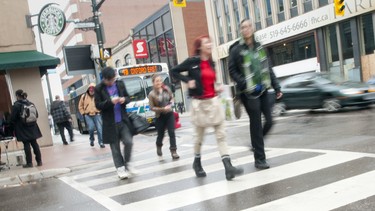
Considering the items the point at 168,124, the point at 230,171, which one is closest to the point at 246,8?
the point at 168,124

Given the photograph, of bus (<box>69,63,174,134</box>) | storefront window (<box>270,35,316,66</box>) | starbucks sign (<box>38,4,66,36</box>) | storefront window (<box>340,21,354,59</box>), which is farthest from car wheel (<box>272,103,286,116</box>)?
storefront window (<box>270,35,316,66</box>)

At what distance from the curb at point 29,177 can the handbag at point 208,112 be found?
12.9ft

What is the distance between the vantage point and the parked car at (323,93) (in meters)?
13.0

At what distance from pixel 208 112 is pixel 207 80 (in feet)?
1.43

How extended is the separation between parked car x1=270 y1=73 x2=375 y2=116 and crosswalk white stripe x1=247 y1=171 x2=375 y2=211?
9.06 metres

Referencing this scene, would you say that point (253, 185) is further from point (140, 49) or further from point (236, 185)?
point (140, 49)

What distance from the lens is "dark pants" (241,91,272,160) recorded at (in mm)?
5441

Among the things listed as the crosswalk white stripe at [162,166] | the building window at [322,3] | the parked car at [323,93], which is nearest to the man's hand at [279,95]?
the crosswalk white stripe at [162,166]

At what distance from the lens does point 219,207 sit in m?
4.05

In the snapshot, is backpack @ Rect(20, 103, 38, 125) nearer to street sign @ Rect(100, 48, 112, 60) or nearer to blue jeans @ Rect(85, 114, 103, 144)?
blue jeans @ Rect(85, 114, 103, 144)

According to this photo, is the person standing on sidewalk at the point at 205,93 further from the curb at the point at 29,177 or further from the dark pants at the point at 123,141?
the curb at the point at 29,177

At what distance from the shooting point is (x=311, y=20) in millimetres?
28062

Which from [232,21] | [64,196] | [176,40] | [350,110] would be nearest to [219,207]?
[64,196]

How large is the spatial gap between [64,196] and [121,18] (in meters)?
68.2
